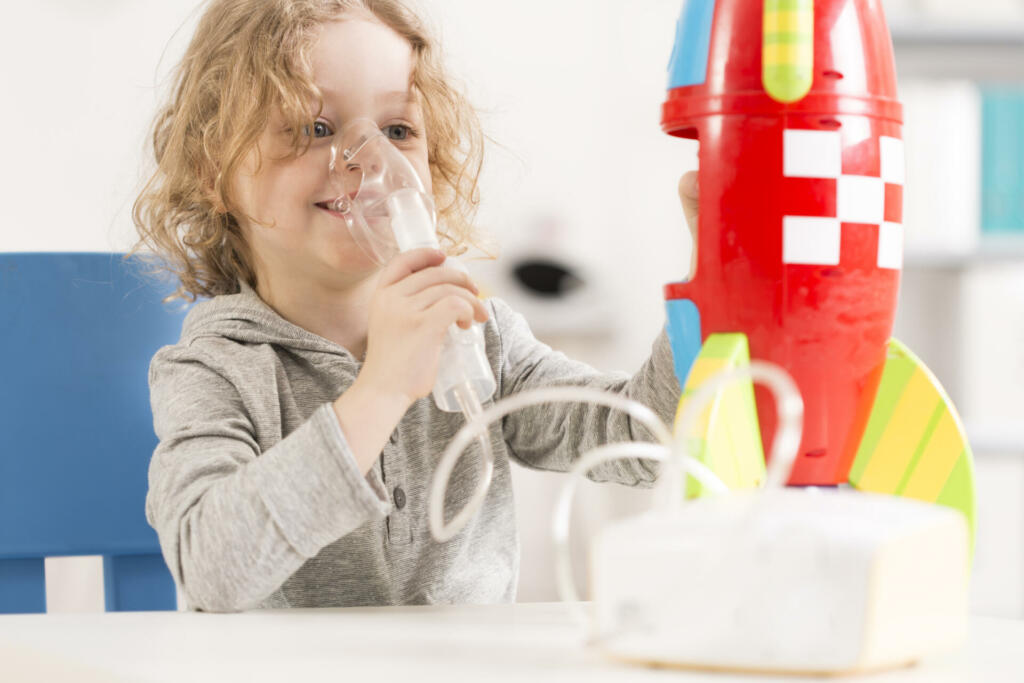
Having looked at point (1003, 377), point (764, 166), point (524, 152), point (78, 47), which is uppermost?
point (78, 47)

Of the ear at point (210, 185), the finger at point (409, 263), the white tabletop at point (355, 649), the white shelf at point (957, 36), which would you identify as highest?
the white shelf at point (957, 36)

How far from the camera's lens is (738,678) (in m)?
0.39

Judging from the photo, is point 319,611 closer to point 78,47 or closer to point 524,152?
point 78,47

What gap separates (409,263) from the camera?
2.29 ft

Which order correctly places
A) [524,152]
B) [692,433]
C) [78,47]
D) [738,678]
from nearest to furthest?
1. [738,678]
2. [692,433]
3. [78,47]
4. [524,152]

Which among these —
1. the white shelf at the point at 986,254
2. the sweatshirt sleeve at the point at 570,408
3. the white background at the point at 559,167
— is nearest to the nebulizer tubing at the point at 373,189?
the sweatshirt sleeve at the point at 570,408

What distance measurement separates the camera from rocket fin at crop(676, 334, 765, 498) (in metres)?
0.50

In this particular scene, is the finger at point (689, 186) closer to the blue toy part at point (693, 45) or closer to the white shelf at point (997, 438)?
the blue toy part at point (693, 45)

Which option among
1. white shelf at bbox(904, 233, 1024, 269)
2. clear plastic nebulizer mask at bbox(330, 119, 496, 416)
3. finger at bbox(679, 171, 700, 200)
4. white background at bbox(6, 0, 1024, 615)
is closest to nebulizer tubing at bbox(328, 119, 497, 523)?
clear plastic nebulizer mask at bbox(330, 119, 496, 416)

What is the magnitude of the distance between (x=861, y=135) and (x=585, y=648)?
278mm

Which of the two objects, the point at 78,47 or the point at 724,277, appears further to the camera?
the point at 78,47

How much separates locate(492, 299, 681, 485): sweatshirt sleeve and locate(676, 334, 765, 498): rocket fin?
9.4 inches

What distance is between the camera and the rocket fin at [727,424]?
496mm

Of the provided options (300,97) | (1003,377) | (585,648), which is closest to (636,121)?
(1003,377)
